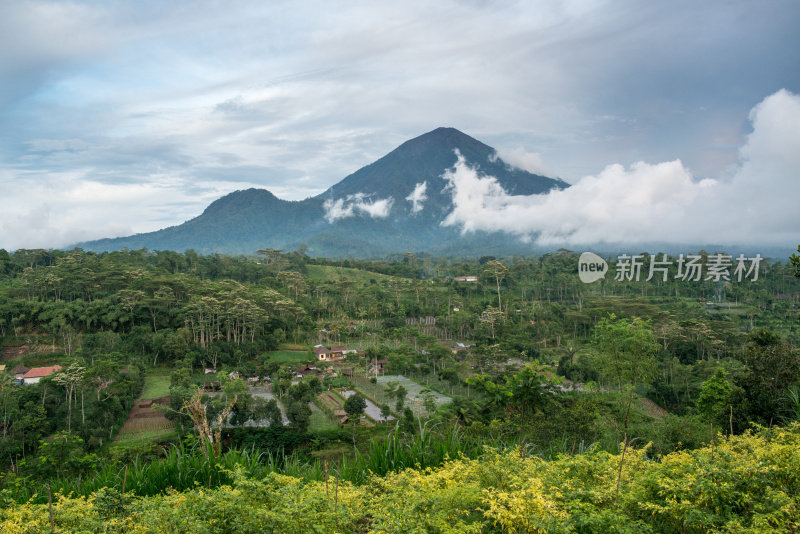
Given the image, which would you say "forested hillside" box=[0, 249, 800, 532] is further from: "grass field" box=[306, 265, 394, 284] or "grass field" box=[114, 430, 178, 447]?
"grass field" box=[306, 265, 394, 284]

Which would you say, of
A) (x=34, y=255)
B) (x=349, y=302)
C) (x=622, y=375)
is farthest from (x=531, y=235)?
(x=622, y=375)

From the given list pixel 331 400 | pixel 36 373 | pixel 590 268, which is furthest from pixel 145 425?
pixel 590 268

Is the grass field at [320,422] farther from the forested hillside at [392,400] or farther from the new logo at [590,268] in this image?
the new logo at [590,268]

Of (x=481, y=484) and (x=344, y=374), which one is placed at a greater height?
(x=481, y=484)

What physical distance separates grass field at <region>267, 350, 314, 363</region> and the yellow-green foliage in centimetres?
2520

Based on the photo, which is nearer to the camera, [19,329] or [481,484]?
[481,484]

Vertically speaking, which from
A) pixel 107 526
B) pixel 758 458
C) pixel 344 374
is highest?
pixel 758 458

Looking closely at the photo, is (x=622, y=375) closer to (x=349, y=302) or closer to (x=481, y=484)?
(x=481, y=484)

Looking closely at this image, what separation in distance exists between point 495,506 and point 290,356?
90.7 ft

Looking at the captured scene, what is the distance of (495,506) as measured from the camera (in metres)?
2.37

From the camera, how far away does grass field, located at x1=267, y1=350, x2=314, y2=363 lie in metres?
27.6

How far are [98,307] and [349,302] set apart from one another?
18794 millimetres

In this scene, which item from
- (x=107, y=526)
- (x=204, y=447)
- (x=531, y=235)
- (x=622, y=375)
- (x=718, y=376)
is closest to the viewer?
(x=107, y=526)

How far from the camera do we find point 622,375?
11641 millimetres
